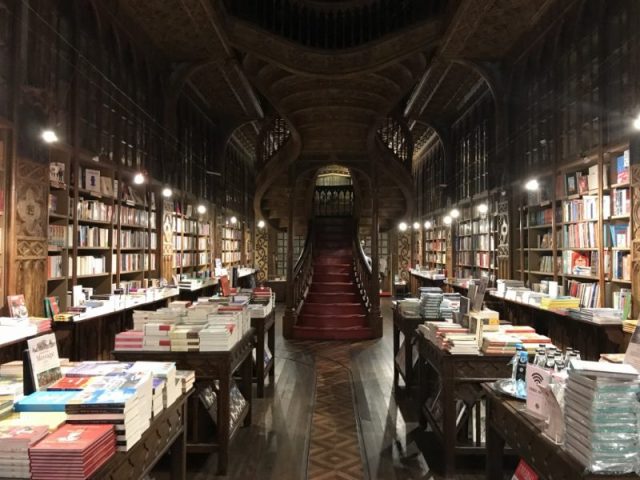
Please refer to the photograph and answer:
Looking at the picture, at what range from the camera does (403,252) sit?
18.1m

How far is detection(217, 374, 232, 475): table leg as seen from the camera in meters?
3.24

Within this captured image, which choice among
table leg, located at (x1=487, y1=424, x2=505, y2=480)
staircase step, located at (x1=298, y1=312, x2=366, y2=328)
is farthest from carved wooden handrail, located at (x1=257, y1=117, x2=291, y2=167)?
table leg, located at (x1=487, y1=424, x2=505, y2=480)

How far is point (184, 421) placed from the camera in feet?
7.89

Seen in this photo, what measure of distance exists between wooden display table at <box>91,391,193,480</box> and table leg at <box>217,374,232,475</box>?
82 centimetres

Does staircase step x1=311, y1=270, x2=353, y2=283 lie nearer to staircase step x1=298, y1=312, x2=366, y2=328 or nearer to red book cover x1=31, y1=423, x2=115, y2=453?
staircase step x1=298, y1=312, x2=366, y2=328

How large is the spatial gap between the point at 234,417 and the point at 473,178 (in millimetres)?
8105

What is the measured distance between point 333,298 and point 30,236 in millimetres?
6323

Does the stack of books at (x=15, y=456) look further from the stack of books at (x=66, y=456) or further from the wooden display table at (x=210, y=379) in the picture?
the wooden display table at (x=210, y=379)

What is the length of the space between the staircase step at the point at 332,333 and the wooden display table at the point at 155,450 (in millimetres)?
6225

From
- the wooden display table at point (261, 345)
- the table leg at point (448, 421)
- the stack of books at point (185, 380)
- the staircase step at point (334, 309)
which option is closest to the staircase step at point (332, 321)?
the staircase step at point (334, 309)

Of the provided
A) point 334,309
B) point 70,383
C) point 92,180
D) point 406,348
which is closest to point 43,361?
point 70,383

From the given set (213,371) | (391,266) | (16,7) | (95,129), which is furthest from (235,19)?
(391,266)

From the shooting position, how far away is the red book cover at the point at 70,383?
1.89m

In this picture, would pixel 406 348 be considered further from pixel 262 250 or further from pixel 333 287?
pixel 262 250
